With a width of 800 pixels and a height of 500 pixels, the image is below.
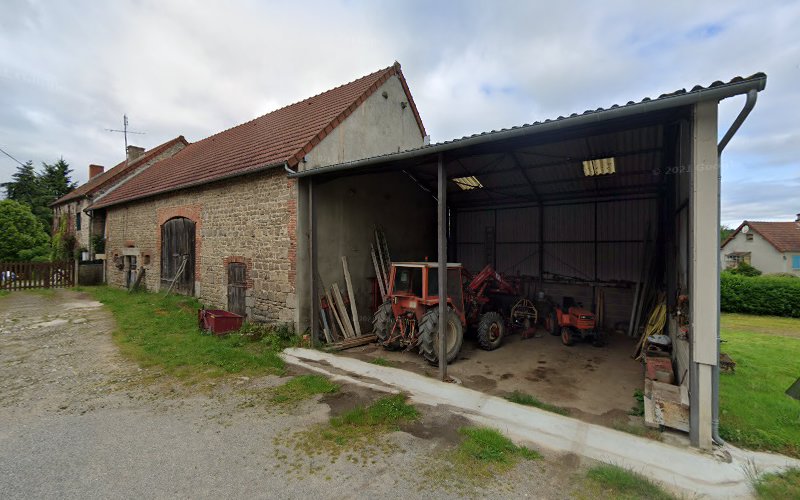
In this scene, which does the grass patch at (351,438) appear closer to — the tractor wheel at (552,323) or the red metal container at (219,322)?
the red metal container at (219,322)

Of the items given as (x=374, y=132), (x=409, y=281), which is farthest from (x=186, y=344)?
(x=374, y=132)

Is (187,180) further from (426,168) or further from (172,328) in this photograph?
(426,168)

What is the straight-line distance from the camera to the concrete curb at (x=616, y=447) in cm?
305

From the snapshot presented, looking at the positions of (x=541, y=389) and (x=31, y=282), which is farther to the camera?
(x=31, y=282)

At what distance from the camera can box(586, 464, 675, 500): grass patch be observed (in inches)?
112

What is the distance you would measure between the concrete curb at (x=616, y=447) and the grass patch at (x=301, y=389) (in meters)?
0.72

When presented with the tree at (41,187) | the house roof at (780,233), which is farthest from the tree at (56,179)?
the house roof at (780,233)

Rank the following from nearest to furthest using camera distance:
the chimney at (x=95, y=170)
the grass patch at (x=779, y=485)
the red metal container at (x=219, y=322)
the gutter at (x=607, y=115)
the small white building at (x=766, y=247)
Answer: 1. the grass patch at (x=779, y=485)
2. the gutter at (x=607, y=115)
3. the red metal container at (x=219, y=322)
4. the chimney at (x=95, y=170)
5. the small white building at (x=766, y=247)

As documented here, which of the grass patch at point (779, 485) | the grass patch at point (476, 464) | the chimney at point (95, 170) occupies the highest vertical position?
the chimney at point (95, 170)

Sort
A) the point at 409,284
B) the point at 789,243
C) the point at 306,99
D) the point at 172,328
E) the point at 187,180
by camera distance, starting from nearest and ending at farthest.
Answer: the point at 409,284
the point at 172,328
the point at 187,180
the point at 306,99
the point at 789,243

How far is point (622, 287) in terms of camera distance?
9.76 meters

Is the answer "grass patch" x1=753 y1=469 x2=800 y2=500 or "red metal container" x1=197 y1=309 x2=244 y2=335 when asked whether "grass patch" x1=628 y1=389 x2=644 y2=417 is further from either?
"red metal container" x1=197 y1=309 x2=244 y2=335

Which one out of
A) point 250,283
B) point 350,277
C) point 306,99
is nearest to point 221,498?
point 350,277

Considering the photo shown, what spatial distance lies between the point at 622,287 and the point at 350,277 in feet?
24.2
